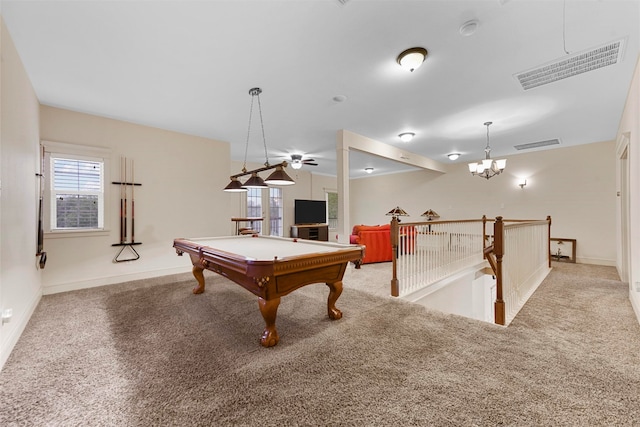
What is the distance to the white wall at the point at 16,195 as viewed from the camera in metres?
2.01

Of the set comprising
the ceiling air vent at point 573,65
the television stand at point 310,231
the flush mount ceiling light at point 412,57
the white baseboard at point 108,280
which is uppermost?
the ceiling air vent at point 573,65

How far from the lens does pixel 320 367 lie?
5.81ft

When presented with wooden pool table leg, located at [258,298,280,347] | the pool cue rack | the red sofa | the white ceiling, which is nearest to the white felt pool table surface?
wooden pool table leg, located at [258,298,280,347]

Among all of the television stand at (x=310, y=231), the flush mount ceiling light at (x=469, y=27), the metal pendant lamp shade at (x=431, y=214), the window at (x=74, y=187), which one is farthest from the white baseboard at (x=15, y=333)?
the metal pendant lamp shade at (x=431, y=214)

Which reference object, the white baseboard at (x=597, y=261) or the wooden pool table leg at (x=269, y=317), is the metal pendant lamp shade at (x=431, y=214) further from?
the wooden pool table leg at (x=269, y=317)

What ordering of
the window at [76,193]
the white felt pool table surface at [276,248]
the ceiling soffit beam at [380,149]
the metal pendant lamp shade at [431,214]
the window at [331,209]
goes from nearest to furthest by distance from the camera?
the white felt pool table surface at [276,248] → the window at [76,193] → the ceiling soffit beam at [380,149] → the metal pendant lamp shade at [431,214] → the window at [331,209]

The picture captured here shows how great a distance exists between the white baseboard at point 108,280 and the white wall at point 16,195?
1.61ft

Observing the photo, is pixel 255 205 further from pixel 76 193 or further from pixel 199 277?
pixel 199 277

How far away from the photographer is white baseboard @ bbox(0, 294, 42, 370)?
1878 mm

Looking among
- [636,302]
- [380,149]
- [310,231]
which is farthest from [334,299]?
[310,231]

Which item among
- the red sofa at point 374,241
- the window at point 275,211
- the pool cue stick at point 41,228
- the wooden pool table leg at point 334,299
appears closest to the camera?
the wooden pool table leg at point 334,299

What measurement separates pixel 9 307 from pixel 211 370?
185cm

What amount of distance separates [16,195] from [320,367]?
3.12 m

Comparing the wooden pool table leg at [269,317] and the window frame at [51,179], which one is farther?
the window frame at [51,179]
